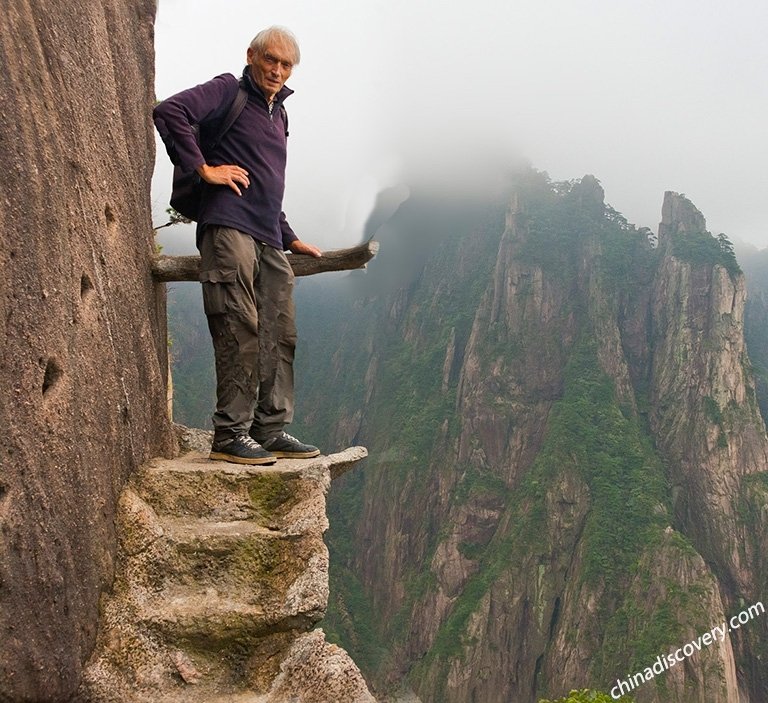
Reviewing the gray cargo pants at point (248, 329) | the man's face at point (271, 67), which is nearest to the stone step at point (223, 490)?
the gray cargo pants at point (248, 329)

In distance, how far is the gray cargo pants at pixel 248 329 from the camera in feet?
10.8

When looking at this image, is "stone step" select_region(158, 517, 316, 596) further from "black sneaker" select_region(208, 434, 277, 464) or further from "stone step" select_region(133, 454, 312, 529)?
"black sneaker" select_region(208, 434, 277, 464)

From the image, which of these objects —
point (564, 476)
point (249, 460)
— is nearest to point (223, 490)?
point (249, 460)

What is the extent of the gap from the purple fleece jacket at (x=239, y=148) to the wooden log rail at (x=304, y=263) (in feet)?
1.44

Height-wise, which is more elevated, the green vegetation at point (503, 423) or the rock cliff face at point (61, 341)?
the rock cliff face at point (61, 341)

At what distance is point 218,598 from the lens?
8.52 feet

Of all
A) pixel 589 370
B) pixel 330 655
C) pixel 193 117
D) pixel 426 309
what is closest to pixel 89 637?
pixel 330 655

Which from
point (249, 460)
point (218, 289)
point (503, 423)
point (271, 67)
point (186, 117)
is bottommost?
point (503, 423)

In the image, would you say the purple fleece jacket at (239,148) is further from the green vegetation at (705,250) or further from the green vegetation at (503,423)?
the green vegetation at (705,250)

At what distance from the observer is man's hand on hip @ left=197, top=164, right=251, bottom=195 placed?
323 centimetres

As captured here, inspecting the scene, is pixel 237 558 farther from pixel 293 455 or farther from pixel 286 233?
pixel 286 233

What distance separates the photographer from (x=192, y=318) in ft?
278

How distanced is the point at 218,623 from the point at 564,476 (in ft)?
223

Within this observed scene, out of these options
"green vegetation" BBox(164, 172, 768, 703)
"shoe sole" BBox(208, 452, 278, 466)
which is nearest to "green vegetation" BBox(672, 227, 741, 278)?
"green vegetation" BBox(164, 172, 768, 703)
